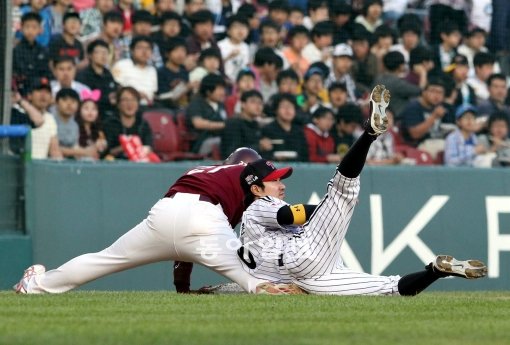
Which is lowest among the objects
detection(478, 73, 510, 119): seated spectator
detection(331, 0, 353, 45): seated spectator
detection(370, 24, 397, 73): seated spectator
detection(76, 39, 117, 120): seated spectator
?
detection(478, 73, 510, 119): seated spectator

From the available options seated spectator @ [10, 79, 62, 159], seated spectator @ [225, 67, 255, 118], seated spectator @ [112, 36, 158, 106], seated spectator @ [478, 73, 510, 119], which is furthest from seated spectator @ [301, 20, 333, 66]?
seated spectator @ [10, 79, 62, 159]

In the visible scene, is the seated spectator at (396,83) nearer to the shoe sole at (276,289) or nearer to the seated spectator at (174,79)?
the seated spectator at (174,79)

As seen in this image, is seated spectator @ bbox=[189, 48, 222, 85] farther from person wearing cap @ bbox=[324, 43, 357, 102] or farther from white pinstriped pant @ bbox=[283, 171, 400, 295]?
white pinstriped pant @ bbox=[283, 171, 400, 295]

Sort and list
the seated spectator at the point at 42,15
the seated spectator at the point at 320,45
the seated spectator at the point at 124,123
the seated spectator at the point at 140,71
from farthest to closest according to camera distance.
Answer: the seated spectator at the point at 320,45 < the seated spectator at the point at 140,71 < the seated spectator at the point at 42,15 < the seated spectator at the point at 124,123

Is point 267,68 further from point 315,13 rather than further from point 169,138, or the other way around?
Result: point 169,138

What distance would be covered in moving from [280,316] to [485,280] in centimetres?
670

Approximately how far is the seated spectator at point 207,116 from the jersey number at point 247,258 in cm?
443

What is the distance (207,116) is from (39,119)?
1968 mm

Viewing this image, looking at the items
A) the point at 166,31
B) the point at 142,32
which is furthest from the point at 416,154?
the point at 142,32

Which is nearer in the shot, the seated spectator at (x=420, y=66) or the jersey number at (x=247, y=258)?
the jersey number at (x=247, y=258)

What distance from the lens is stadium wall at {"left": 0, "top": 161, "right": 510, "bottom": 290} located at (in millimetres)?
12266

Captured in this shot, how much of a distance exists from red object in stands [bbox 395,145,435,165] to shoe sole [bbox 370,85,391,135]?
6.14 m

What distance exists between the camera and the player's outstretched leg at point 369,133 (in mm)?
8391

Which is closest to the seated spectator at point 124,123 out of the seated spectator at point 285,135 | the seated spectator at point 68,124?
the seated spectator at point 68,124
